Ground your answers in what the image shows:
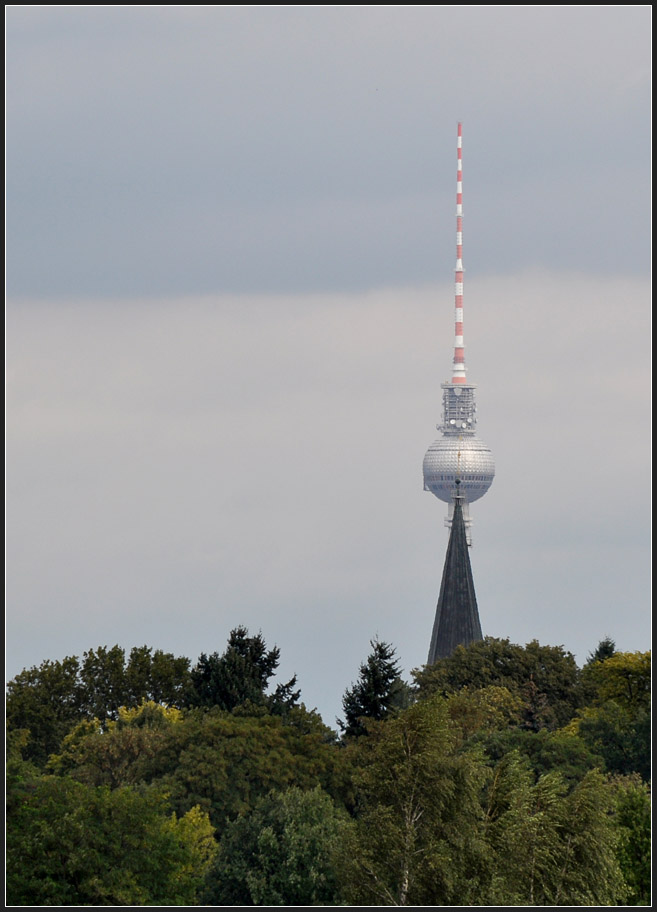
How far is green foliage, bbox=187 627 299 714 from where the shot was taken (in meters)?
99.6

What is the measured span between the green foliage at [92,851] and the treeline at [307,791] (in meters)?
0.07

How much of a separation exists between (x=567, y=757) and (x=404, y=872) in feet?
114

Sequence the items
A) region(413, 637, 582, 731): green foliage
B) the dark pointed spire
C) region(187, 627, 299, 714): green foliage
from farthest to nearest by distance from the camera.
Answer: the dark pointed spire
region(413, 637, 582, 731): green foliage
region(187, 627, 299, 714): green foliage

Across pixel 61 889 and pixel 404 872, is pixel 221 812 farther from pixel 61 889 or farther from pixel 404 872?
pixel 404 872

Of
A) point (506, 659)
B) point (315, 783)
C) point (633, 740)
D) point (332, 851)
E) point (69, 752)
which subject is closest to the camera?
point (332, 851)

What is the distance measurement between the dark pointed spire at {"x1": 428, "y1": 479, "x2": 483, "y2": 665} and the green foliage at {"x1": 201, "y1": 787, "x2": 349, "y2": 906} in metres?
124

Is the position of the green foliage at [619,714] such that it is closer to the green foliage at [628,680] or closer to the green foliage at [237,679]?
the green foliage at [628,680]


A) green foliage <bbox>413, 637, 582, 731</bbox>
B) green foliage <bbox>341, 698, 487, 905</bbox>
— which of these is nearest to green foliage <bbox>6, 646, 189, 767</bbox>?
green foliage <bbox>413, 637, 582, 731</bbox>

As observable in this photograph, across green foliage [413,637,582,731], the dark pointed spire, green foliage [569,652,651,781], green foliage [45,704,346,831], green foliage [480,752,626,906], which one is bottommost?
green foliage [480,752,626,906]

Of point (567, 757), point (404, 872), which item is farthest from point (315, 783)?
point (404, 872)

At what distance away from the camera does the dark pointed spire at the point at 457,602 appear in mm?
191000

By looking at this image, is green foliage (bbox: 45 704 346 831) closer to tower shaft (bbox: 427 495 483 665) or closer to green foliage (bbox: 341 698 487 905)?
green foliage (bbox: 341 698 487 905)

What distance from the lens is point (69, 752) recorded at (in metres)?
97.1

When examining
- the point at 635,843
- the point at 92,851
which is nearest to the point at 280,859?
the point at 92,851
